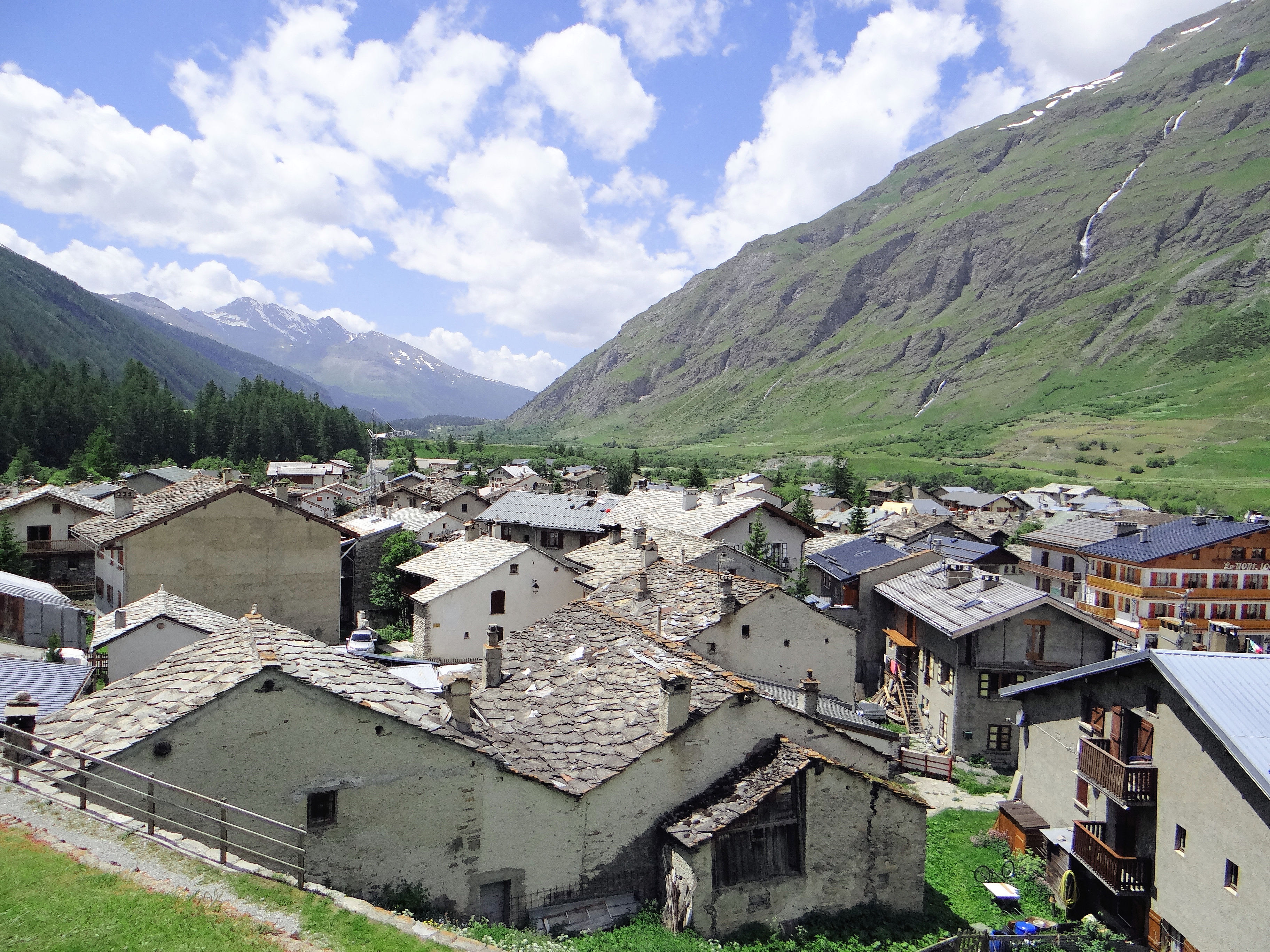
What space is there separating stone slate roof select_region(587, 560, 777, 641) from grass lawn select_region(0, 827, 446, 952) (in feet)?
45.6

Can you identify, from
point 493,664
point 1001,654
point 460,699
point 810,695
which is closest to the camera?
point 460,699

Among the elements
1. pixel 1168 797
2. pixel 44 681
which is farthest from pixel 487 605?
pixel 1168 797

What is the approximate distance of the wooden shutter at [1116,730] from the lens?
19.9 m

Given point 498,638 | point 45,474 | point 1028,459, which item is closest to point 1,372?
point 45,474

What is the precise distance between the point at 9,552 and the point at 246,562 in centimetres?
2355

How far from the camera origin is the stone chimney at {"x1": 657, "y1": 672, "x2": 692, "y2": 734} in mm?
16062

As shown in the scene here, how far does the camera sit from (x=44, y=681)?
19.1m

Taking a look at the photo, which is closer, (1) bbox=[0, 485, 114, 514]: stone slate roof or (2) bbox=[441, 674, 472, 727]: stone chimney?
(2) bbox=[441, 674, 472, 727]: stone chimney

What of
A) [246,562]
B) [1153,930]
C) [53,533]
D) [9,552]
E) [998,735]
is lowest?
[998,735]

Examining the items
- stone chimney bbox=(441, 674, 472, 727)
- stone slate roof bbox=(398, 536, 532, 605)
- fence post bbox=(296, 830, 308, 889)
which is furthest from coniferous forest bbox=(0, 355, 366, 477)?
fence post bbox=(296, 830, 308, 889)

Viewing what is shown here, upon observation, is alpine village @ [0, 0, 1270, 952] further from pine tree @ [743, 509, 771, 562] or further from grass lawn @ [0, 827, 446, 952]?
pine tree @ [743, 509, 771, 562]

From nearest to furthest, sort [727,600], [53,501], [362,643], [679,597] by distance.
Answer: [727,600]
[679,597]
[362,643]
[53,501]

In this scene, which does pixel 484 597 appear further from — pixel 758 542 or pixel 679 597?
pixel 758 542

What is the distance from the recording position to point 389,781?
13.1m
